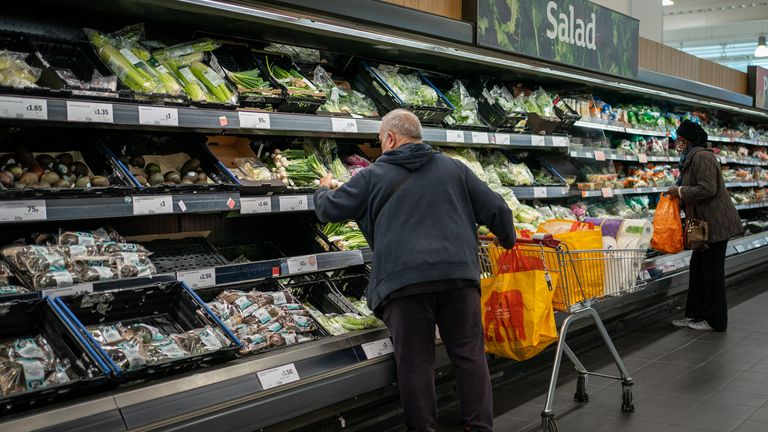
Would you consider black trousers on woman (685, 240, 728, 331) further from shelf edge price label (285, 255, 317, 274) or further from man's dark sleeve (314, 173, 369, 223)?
man's dark sleeve (314, 173, 369, 223)

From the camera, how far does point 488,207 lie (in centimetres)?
319

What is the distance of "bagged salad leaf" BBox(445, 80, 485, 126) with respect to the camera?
4.83m

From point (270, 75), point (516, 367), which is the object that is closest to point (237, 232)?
point (270, 75)

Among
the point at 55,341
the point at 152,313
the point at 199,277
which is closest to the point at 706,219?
the point at 199,277

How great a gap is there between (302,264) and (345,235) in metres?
0.44

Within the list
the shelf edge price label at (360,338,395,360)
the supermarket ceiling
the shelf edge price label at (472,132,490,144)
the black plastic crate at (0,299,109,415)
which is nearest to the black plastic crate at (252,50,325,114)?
the shelf edge price label at (360,338,395,360)

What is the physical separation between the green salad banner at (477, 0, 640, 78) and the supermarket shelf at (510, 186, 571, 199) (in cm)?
95

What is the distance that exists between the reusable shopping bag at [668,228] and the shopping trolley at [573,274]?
1620 millimetres

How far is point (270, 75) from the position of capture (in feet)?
12.1

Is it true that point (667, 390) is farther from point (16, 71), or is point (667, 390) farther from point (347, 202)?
point (16, 71)

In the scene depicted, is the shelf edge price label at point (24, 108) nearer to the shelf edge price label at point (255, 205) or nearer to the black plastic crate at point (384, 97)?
the shelf edge price label at point (255, 205)

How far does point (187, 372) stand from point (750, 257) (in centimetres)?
748

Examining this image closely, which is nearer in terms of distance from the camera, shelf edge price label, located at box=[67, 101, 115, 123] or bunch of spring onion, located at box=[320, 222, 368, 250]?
shelf edge price label, located at box=[67, 101, 115, 123]

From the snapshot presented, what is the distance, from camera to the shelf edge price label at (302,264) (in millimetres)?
3498
